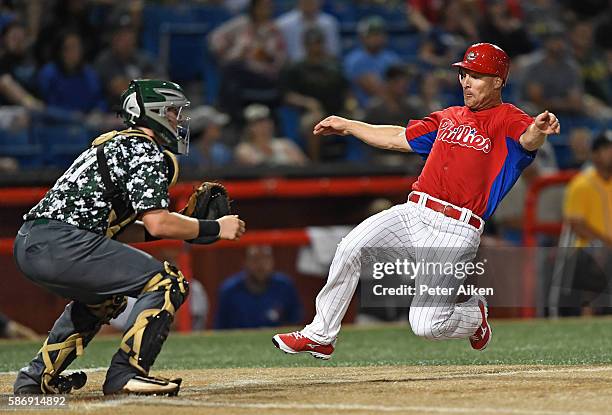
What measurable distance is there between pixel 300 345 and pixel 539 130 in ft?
5.90

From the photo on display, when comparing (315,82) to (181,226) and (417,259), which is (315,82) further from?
(181,226)

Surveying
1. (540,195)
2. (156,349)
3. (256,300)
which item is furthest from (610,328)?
(156,349)

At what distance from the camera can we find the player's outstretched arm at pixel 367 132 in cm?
735

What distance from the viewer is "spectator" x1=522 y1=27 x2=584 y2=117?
15.6m

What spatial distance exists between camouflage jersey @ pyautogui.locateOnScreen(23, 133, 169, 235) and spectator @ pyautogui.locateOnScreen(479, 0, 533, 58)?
1084 centimetres

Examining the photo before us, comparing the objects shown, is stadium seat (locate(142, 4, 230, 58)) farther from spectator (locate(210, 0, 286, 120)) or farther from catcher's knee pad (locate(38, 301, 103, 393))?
catcher's knee pad (locate(38, 301, 103, 393))

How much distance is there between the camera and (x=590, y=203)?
1259cm

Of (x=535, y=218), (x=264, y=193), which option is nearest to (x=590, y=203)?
(x=535, y=218)

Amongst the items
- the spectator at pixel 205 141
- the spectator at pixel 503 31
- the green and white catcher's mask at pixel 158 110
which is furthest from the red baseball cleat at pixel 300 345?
the spectator at pixel 503 31

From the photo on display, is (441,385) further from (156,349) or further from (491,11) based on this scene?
(491,11)

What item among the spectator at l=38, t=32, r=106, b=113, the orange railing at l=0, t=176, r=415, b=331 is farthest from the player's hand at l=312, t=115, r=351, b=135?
the spectator at l=38, t=32, r=106, b=113

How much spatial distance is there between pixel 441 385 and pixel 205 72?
8797 millimetres

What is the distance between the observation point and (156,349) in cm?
591

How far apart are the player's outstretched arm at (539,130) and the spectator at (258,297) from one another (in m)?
5.44
